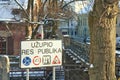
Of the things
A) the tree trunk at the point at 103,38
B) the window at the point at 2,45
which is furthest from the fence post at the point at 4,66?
the window at the point at 2,45

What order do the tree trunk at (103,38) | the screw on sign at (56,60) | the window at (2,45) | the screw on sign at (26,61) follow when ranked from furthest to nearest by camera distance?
the window at (2,45), the tree trunk at (103,38), the screw on sign at (56,60), the screw on sign at (26,61)

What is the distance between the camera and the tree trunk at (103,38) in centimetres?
682

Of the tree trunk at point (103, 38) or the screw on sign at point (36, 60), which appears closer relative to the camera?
the screw on sign at point (36, 60)

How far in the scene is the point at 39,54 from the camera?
603 cm

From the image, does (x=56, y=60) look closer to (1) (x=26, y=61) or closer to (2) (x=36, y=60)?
(2) (x=36, y=60)

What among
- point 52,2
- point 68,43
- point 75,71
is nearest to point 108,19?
point 75,71

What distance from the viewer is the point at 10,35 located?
32.8 meters

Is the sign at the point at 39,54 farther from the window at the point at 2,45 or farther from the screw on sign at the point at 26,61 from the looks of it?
the window at the point at 2,45

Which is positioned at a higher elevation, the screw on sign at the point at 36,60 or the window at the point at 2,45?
the screw on sign at the point at 36,60

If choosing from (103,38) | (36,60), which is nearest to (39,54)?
(36,60)

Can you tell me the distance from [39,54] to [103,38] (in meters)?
1.54

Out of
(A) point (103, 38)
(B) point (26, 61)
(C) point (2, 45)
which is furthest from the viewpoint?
(C) point (2, 45)

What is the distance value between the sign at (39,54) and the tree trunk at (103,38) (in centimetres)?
114

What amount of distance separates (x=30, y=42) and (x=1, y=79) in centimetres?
273
